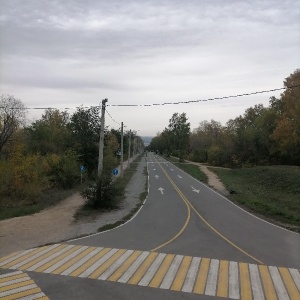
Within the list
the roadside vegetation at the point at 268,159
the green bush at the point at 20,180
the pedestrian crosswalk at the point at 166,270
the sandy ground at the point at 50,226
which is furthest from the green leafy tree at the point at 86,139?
the pedestrian crosswalk at the point at 166,270

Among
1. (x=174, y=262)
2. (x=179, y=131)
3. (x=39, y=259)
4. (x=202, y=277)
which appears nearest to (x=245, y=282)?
(x=202, y=277)

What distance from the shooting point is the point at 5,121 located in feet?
138

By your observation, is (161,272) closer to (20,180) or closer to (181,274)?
(181,274)

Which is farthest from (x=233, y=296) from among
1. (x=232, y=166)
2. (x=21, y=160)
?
(x=232, y=166)

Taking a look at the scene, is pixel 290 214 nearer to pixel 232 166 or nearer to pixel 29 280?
pixel 29 280

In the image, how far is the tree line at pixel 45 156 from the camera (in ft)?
86.5

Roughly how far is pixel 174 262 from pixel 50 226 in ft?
25.1

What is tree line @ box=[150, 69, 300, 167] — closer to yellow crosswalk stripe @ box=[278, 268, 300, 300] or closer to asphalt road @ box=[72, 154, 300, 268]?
asphalt road @ box=[72, 154, 300, 268]

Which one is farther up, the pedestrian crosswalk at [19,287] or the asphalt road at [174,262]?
the asphalt road at [174,262]

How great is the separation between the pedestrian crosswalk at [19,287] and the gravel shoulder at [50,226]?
8.14ft

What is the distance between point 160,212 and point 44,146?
29.2 m

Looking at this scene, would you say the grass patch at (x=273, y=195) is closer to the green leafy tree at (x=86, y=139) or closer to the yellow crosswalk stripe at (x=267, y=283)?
the yellow crosswalk stripe at (x=267, y=283)

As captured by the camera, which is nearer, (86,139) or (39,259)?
(39,259)

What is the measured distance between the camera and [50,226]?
660 inches
